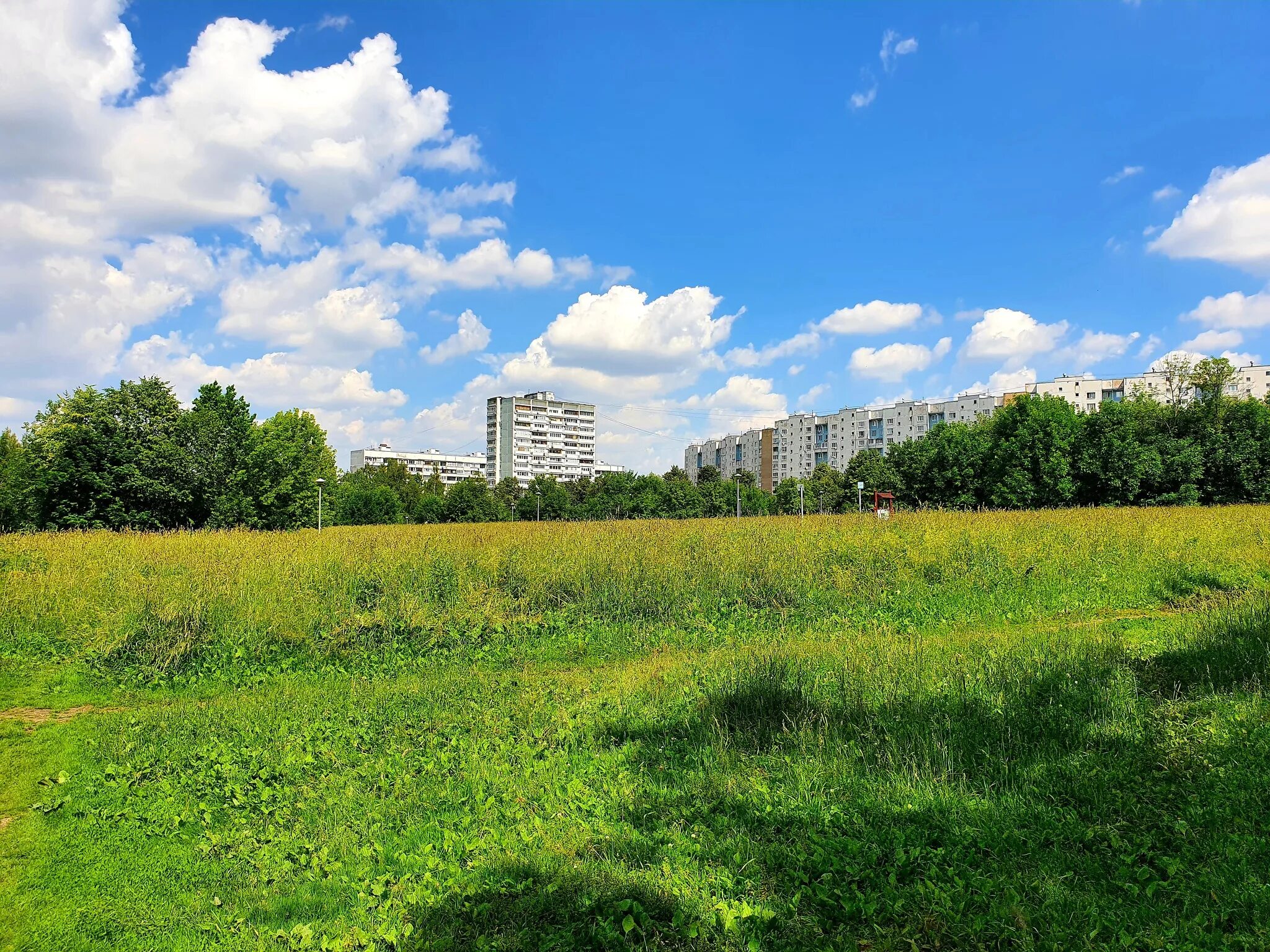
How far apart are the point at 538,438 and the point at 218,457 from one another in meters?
116

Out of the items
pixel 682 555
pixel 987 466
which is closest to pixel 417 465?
pixel 987 466

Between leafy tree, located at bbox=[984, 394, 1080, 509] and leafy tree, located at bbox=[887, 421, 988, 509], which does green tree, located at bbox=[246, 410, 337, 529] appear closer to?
leafy tree, located at bbox=[887, 421, 988, 509]

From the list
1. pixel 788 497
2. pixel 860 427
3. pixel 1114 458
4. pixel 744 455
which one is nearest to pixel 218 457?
pixel 1114 458

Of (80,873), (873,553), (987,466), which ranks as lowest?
(80,873)

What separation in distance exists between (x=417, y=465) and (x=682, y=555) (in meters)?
176

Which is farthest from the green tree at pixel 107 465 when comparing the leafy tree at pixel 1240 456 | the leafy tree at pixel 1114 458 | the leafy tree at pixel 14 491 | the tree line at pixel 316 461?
the leafy tree at pixel 1240 456

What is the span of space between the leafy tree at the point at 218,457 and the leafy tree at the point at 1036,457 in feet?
169

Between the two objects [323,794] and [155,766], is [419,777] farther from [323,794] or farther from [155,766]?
[155,766]

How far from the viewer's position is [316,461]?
222ft

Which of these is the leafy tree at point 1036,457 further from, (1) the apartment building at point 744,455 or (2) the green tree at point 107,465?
(1) the apartment building at point 744,455

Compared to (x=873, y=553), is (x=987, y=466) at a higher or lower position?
higher

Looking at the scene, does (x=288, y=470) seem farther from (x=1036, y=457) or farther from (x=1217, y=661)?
(x=1217, y=661)

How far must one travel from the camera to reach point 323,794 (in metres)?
5.73

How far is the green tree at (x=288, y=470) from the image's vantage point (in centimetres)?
5269
